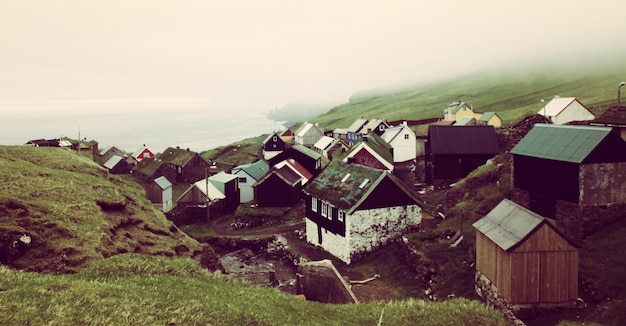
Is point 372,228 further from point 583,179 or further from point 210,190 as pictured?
point 210,190

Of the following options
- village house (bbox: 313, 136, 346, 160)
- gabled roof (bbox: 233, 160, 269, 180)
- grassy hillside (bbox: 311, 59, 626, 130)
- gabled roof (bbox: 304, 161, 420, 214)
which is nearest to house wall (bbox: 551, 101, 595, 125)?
grassy hillside (bbox: 311, 59, 626, 130)

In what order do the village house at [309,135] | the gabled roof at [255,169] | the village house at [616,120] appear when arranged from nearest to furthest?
the village house at [616,120]
the gabled roof at [255,169]
the village house at [309,135]

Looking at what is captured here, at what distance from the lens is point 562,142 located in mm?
32125

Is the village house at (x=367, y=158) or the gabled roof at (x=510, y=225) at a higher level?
the gabled roof at (x=510, y=225)

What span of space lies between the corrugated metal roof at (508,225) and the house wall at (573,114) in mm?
63160

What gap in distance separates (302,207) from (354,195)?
2019 cm

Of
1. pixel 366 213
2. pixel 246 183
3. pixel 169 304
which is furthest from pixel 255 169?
pixel 169 304

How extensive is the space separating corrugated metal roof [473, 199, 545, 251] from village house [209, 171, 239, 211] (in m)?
43.1

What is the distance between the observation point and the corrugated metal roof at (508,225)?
23.3 metres

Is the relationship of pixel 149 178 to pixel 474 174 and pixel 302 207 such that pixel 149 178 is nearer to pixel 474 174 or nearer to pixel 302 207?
pixel 302 207

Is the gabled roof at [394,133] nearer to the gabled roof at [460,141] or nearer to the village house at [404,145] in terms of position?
the village house at [404,145]

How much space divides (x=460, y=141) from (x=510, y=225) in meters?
33.3

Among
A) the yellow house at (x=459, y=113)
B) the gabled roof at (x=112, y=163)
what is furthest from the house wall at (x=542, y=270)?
the yellow house at (x=459, y=113)

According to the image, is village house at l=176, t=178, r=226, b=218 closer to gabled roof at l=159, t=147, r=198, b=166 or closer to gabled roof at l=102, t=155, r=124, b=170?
gabled roof at l=159, t=147, r=198, b=166
